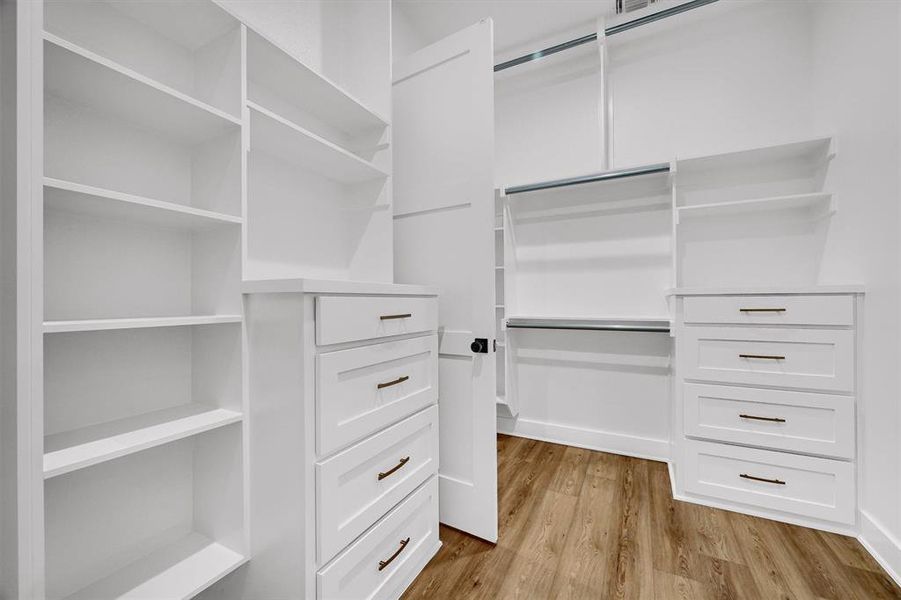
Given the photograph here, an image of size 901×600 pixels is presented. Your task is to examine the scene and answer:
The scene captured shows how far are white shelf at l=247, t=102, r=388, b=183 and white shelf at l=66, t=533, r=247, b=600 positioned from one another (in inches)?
52.1

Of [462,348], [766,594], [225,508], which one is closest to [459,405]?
[462,348]

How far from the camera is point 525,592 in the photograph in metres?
1.26

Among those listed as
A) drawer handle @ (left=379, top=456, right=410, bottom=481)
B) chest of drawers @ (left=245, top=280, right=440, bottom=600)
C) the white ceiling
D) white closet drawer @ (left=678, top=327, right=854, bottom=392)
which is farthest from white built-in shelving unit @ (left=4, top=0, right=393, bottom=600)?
white closet drawer @ (left=678, top=327, right=854, bottom=392)

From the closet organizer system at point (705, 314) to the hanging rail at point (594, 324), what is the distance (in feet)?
0.04

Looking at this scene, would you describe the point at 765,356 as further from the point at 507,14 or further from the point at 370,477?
the point at 507,14

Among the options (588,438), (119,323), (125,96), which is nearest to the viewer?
(119,323)

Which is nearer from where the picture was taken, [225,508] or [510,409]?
[225,508]

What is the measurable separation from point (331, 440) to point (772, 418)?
1903mm

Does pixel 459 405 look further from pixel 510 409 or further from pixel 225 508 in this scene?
pixel 510 409

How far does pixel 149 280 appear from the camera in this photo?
3.63ft

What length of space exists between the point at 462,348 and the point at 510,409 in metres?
1.28

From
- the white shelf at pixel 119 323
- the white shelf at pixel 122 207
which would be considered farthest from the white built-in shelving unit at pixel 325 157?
the white shelf at pixel 119 323

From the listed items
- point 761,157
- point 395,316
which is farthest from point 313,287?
point 761,157
